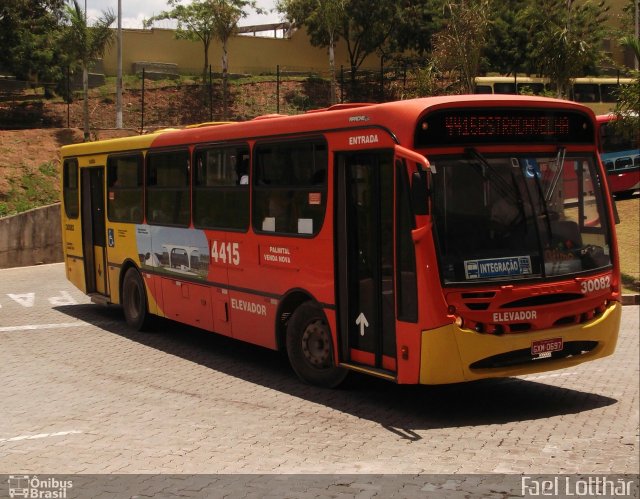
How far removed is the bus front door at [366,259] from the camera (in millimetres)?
9180

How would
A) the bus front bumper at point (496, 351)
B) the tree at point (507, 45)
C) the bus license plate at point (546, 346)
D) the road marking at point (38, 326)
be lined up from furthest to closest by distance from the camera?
the tree at point (507, 45) → the road marking at point (38, 326) → the bus license plate at point (546, 346) → the bus front bumper at point (496, 351)

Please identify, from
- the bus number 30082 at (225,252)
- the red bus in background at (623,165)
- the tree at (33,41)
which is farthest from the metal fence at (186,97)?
the bus number 30082 at (225,252)

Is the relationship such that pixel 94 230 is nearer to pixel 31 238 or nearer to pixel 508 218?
pixel 508 218

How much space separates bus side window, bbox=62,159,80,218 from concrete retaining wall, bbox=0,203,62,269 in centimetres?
912

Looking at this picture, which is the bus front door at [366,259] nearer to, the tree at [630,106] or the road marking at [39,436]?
the road marking at [39,436]

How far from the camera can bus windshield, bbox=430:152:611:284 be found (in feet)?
28.7

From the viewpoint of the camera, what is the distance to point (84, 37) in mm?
38656

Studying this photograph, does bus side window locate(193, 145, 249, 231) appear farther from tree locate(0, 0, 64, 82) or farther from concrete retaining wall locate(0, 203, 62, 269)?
tree locate(0, 0, 64, 82)

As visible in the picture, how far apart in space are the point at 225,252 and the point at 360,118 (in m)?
3.18

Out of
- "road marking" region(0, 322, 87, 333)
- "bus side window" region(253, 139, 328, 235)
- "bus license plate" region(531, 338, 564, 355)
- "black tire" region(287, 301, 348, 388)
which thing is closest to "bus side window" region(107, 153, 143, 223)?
"road marking" region(0, 322, 87, 333)

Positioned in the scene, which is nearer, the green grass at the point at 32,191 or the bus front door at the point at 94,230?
the bus front door at the point at 94,230

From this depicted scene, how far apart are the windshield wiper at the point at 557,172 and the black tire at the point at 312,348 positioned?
8.47 feet

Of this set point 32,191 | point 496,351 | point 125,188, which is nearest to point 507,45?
point 32,191

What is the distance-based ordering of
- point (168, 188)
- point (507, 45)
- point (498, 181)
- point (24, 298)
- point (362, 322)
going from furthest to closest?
point (507, 45) → point (24, 298) → point (168, 188) → point (362, 322) → point (498, 181)
